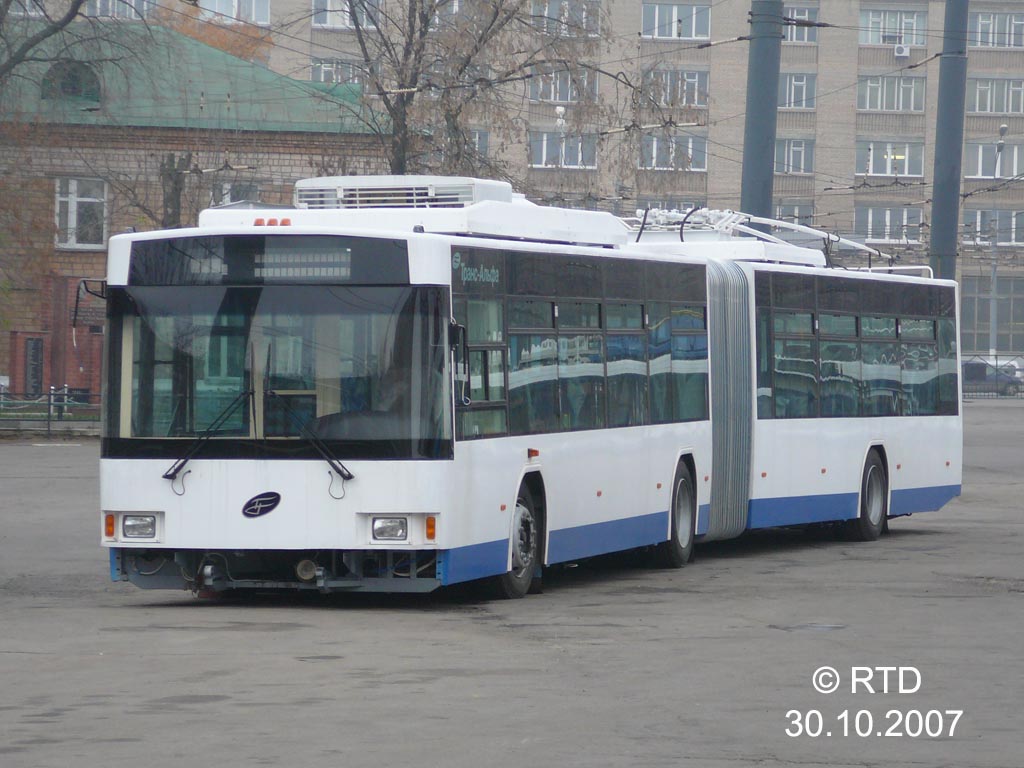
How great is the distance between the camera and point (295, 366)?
12.3 meters

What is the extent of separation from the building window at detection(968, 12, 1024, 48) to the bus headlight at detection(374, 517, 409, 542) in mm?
71074

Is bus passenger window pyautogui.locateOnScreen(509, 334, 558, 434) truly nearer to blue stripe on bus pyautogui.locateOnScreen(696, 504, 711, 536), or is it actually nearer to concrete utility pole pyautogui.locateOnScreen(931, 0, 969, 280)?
blue stripe on bus pyautogui.locateOnScreen(696, 504, 711, 536)

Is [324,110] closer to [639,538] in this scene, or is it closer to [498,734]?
[639,538]

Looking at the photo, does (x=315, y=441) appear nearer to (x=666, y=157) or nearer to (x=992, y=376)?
(x=666, y=157)

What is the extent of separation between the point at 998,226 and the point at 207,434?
7221cm

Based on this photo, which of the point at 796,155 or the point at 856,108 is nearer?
the point at 796,155

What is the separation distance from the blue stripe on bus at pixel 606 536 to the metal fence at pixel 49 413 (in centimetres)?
2667

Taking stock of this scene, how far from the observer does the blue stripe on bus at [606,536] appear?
14.3 meters

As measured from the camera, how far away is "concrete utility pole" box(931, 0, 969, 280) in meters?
26.7

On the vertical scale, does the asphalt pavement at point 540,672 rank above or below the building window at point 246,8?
below

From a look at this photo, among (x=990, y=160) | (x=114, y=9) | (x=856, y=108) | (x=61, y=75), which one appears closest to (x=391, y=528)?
(x=61, y=75)

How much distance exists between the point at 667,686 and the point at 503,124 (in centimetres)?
2461

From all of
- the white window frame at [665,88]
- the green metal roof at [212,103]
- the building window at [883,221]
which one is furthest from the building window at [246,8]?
the white window frame at [665,88]

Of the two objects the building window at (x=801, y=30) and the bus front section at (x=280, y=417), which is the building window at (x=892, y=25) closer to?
the building window at (x=801, y=30)
